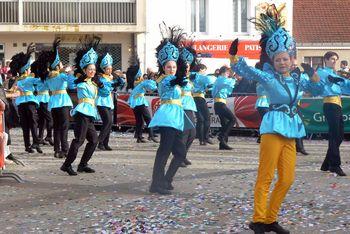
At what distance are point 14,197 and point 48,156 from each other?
14.1ft

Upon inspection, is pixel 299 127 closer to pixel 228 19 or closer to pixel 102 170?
pixel 102 170

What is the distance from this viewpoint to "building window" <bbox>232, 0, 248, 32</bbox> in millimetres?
33188

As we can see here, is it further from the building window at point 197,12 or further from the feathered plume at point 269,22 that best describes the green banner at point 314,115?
the building window at point 197,12

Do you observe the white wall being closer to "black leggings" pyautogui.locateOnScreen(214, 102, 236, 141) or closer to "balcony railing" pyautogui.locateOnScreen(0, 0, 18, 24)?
"balcony railing" pyautogui.locateOnScreen(0, 0, 18, 24)

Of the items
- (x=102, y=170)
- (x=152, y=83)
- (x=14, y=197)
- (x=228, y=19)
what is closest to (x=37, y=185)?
(x=14, y=197)

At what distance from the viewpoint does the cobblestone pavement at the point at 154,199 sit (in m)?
7.30

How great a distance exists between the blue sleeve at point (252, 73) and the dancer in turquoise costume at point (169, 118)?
6.84 ft

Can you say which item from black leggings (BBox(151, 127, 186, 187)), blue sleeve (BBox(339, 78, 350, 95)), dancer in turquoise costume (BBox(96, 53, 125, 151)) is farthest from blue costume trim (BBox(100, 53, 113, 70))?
blue sleeve (BBox(339, 78, 350, 95))

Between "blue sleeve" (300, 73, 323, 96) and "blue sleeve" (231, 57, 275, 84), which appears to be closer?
"blue sleeve" (231, 57, 275, 84)

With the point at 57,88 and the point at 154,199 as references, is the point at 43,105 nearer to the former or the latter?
the point at 57,88

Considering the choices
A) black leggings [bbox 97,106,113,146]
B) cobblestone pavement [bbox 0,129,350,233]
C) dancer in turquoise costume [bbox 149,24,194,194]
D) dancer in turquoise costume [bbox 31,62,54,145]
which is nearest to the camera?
cobblestone pavement [bbox 0,129,350,233]

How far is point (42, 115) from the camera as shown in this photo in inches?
576

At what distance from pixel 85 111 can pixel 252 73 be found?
13.7ft

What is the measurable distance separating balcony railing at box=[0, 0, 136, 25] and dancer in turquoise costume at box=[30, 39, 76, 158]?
19663 millimetres
